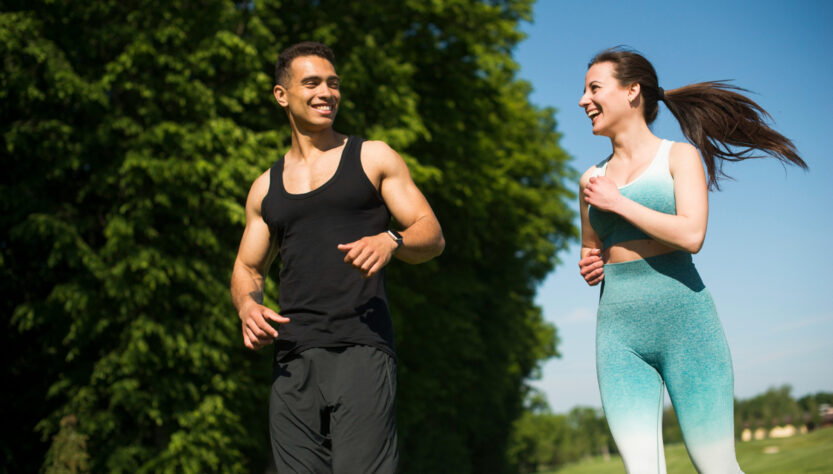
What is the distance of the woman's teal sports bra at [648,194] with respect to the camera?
383cm

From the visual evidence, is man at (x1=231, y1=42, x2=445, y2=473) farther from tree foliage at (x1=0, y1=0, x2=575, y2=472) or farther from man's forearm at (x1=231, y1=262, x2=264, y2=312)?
tree foliage at (x1=0, y1=0, x2=575, y2=472)

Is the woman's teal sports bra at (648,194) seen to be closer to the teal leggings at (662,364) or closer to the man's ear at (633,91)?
the teal leggings at (662,364)

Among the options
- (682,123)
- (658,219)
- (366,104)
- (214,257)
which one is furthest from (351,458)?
(366,104)

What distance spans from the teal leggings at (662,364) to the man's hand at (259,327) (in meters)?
1.47

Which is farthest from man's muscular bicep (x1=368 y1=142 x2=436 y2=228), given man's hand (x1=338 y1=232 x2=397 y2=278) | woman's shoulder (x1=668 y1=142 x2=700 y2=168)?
woman's shoulder (x1=668 y1=142 x2=700 y2=168)

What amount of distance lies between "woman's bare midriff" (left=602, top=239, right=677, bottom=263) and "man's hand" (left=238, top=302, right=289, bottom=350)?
151 cm

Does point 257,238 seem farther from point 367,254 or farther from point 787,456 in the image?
point 787,456

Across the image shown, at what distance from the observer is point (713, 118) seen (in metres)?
4.27

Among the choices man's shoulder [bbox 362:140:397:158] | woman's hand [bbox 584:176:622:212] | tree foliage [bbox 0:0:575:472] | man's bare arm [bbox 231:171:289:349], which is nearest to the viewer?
woman's hand [bbox 584:176:622:212]

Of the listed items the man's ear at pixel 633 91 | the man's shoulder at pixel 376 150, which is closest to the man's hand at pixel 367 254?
the man's shoulder at pixel 376 150

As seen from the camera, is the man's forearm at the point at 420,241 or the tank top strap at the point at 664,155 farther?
the tank top strap at the point at 664,155

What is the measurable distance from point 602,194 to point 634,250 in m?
0.30

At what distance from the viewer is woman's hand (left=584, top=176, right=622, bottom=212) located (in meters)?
3.78

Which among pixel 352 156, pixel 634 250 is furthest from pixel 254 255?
pixel 634 250
